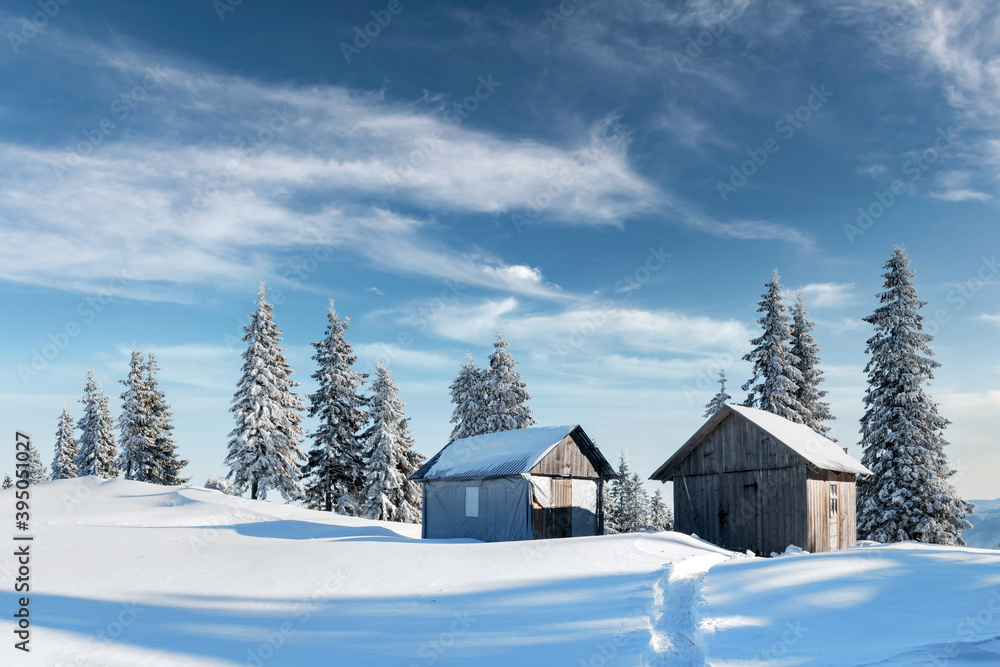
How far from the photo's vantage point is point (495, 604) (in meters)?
12.6

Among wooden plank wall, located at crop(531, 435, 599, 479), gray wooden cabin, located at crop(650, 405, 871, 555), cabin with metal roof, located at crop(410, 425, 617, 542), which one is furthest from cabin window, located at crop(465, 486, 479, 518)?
gray wooden cabin, located at crop(650, 405, 871, 555)

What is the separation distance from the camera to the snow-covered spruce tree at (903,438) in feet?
93.8

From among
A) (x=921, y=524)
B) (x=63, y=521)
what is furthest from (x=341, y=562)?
(x=921, y=524)

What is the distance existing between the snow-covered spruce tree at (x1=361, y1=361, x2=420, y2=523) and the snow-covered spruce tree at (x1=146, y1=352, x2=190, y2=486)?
18.7 metres

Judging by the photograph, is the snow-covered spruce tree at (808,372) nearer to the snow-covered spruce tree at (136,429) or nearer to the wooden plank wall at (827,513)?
the wooden plank wall at (827,513)

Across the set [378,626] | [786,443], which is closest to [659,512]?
[786,443]

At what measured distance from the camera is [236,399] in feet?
127

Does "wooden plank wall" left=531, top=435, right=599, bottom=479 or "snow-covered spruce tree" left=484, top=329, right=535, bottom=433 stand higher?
"snow-covered spruce tree" left=484, top=329, right=535, bottom=433

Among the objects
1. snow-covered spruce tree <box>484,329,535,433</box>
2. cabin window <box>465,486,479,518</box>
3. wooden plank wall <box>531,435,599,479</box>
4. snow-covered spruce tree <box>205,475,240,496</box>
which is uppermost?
snow-covered spruce tree <box>484,329,535,433</box>

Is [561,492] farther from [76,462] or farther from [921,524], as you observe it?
[76,462]

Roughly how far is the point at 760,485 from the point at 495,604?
1538cm

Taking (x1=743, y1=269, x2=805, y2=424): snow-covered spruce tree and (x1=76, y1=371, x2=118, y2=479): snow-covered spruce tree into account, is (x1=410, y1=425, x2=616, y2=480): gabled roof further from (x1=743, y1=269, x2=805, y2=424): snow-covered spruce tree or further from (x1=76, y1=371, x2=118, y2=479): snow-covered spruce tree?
(x1=76, y1=371, x2=118, y2=479): snow-covered spruce tree

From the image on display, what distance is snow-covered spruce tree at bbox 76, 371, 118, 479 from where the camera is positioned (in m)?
51.3

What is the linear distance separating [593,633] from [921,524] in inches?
1001
